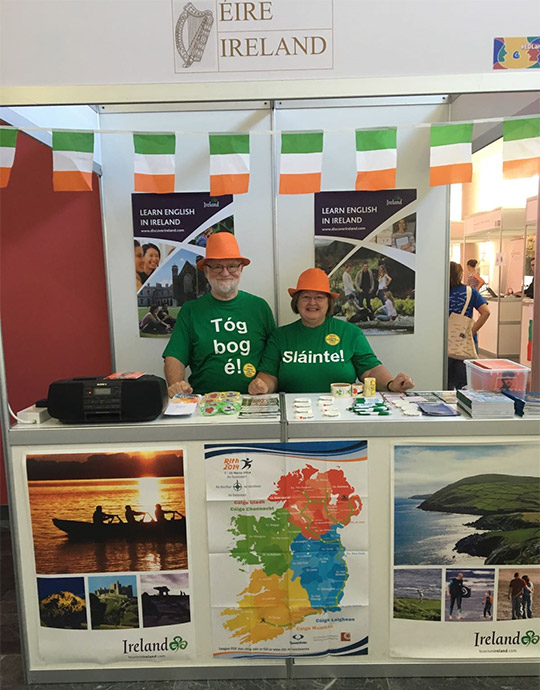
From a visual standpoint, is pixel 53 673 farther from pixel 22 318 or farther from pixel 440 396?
pixel 22 318

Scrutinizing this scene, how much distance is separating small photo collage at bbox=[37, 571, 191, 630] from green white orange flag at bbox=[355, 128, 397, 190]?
185 centimetres

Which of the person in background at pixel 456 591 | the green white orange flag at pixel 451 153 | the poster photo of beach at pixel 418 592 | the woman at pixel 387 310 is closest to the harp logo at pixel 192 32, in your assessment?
the green white orange flag at pixel 451 153

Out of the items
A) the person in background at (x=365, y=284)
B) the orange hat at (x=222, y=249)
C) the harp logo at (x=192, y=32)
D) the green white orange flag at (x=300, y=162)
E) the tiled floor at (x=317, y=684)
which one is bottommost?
the tiled floor at (x=317, y=684)

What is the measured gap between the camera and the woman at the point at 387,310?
3363 millimetres

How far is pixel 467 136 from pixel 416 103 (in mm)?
1343

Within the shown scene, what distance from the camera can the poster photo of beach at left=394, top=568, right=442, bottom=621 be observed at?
77.9 inches

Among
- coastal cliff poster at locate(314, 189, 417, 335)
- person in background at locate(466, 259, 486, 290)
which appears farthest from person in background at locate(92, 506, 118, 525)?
person in background at locate(466, 259, 486, 290)

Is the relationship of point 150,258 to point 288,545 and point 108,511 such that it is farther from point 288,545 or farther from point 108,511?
point 288,545

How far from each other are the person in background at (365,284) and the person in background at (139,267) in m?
1.46

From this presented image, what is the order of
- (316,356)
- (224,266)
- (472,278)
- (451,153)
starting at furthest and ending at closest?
1. (472,278)
2. (224,266)
3. (316,356)
4. (451,153)

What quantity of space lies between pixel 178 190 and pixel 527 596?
2.94m

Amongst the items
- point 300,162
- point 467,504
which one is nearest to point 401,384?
point 467,504

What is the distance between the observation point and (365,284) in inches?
132

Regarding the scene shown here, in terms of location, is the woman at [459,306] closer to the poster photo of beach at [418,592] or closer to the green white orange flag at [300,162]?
the green white orange flag at [300,162]
